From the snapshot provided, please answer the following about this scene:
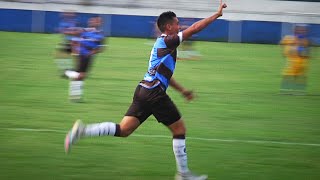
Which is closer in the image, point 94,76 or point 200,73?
point 94,76

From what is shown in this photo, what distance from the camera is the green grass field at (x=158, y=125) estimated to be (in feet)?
25.5

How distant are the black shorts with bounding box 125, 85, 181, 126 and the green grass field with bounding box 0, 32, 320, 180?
0.76 metres

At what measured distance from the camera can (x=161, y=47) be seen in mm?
6938

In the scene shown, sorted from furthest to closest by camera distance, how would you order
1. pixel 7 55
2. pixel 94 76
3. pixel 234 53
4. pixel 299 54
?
1. pixel 234 53
2. pixel 7 55
3. pixel 94 76
4. pixel 299 54

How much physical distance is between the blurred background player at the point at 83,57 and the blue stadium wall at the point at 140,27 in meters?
19.1

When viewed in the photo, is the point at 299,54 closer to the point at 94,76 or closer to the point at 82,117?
the point at 94,76

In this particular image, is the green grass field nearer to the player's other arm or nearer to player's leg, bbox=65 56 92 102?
player's leg, bbox=65 56 92 102

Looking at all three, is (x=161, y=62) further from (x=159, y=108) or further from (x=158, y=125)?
(x=158, y=125)

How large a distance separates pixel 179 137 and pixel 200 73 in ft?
41.3

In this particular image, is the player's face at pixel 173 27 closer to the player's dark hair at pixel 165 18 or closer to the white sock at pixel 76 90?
the player's dark hair at pixel 165 18

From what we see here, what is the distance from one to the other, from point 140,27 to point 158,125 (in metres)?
23.8

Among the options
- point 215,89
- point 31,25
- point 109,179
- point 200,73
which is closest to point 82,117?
point 109,179

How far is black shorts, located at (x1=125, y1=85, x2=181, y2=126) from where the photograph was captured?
705 centimetres

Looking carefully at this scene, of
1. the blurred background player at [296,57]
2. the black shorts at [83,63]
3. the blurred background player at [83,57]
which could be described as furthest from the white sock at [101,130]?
the blurred background player at [296,57]
